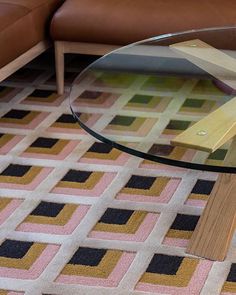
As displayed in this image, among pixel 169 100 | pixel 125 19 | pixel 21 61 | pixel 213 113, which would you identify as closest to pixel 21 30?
pixel 21 61

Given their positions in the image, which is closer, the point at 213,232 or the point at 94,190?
the point at 213,232

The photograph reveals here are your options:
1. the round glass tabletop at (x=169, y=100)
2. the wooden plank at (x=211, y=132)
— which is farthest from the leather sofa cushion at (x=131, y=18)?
the wooden plank at (x=211, y=132)

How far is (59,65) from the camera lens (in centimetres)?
282

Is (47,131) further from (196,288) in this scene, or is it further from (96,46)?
(196,288)

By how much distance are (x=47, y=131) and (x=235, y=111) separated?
3.10ft

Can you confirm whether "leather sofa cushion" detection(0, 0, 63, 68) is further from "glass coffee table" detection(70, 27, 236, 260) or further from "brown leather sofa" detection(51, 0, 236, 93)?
"glass coffee table" detection(70, 27, 236, 260)

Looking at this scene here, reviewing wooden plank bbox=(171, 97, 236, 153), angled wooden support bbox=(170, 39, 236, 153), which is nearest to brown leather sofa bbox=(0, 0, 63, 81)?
angled wooden support bbox=(170, 39, 236, 153)

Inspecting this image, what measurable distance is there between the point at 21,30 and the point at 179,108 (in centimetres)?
96

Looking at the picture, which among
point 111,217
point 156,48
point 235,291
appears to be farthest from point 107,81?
point 235,291

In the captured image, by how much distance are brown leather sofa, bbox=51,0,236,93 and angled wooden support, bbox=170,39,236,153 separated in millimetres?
373

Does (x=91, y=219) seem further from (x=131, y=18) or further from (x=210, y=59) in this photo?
(x=131, y=18)

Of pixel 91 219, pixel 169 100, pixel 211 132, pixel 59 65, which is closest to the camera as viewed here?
pixel 211 132

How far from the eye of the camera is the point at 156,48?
219 cm

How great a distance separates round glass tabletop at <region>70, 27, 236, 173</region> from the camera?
1.63 meters
